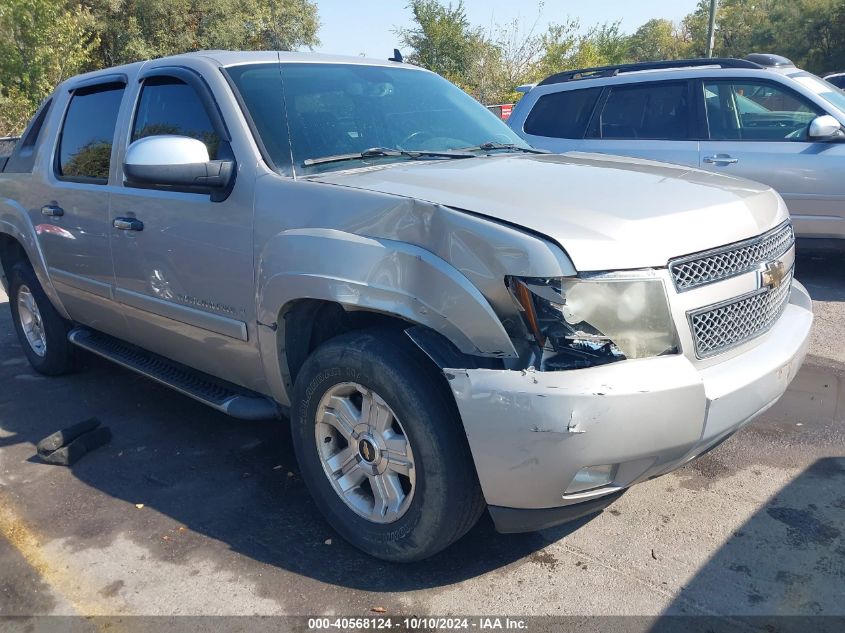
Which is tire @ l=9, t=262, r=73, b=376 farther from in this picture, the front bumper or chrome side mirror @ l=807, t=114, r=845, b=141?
chrome side mirror @ l=807, t=114, r=845, b=141

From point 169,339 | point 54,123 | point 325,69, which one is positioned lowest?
point 169,339

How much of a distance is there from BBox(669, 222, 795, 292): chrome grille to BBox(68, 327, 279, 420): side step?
186 centimetres

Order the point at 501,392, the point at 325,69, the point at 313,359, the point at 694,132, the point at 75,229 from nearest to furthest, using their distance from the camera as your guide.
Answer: the point at 501,392, the point at 313,359, the point at 325,69, the point at 75,229, the point at 694,132

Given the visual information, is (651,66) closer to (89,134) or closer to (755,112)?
(755,112)

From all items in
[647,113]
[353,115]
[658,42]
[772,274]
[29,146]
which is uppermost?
[353,115]

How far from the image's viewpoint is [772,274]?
9.54 feet

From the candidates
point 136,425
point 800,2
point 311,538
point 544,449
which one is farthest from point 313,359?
point 800,2

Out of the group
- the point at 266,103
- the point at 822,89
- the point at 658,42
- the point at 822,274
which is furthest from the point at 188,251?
the point at 658,42

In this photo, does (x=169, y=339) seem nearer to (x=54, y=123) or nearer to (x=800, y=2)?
(x=54, y=123)

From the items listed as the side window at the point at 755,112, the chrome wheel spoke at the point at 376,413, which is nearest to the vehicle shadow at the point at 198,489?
the chrome wheel spoke at the point at 376,413

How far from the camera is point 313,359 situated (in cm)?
295

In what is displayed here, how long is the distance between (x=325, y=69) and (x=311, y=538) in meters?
2.27

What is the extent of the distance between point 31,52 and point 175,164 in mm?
26461

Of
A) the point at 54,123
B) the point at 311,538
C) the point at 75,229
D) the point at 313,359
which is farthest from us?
the point at 54,123
